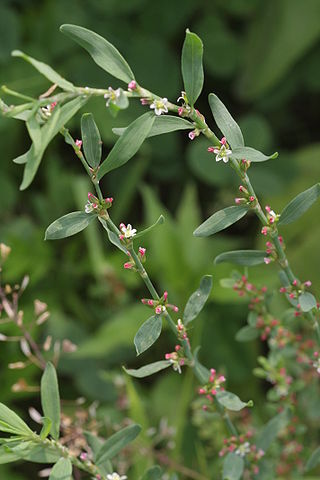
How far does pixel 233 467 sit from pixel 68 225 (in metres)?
0.38

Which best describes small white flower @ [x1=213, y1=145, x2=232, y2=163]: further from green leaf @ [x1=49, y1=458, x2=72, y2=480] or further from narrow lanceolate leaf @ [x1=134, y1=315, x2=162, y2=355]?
green leaf @ [x1=49, y1=458, x2=72, y2=480]

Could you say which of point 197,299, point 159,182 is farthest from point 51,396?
point 159,182

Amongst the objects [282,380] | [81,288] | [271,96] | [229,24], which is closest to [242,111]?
[271,96]

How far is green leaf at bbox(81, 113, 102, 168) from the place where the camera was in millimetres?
670

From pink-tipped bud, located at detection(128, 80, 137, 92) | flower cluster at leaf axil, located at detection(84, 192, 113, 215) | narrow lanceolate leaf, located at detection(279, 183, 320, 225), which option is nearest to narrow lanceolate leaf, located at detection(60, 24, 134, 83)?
pink-tipped bud, located at detection(128, 80, 137, 92)

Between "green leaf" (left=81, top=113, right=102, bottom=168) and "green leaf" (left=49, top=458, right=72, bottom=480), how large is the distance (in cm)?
29

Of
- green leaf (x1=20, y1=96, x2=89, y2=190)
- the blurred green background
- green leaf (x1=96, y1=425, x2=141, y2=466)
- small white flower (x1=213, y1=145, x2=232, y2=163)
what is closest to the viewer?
green leaf (x1=20, y1=96, x2=89, y2=190)

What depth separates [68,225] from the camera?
2.20ft

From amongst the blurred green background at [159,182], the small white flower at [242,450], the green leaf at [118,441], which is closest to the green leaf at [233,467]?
the small white flower at [242,450]

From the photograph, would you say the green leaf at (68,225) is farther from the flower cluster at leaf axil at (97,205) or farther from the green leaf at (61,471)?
the green leaf at (61,471)

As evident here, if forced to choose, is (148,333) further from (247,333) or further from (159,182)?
(159,182)

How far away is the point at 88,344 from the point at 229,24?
1042 mm

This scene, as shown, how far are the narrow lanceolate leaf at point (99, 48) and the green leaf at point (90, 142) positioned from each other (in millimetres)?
59

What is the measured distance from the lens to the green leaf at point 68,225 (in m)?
0.66
